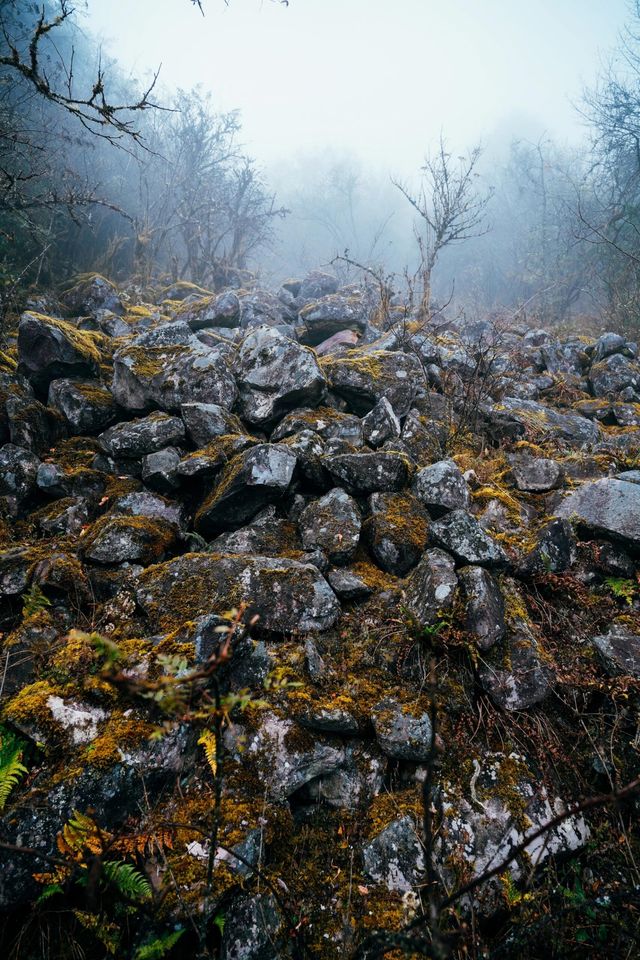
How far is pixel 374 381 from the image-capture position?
17.7 feet

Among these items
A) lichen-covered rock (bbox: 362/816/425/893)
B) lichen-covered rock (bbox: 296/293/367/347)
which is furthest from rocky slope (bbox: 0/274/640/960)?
lichen-covered rock (bbox: 296/293/367/347)

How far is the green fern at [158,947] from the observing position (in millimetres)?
1775

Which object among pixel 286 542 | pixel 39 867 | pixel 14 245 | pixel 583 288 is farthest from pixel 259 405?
pixel 583 288

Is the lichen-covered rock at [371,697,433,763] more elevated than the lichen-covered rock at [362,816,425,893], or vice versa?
the lichen-covered rock at [371,697,433,763]

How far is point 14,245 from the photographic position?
8.92 meters

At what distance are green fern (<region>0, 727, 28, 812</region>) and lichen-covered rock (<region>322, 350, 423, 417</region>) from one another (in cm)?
451

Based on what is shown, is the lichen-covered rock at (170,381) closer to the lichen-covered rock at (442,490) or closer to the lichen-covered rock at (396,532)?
the lichen-covered rock at (396,532)

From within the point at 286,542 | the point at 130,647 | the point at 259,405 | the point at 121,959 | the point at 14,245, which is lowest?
the point at 121,959

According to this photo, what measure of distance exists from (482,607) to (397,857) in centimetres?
151

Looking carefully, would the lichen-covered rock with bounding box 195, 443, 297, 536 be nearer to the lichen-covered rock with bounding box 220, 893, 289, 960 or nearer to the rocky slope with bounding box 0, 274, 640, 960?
the rocky slope with bounding box 0, 274, 640, 960

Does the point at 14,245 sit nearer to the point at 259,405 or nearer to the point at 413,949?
the point at 259,405

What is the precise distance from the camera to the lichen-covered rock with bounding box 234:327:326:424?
5047mm

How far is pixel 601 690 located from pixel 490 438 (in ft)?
11.5

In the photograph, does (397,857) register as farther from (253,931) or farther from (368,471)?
(368,471)
